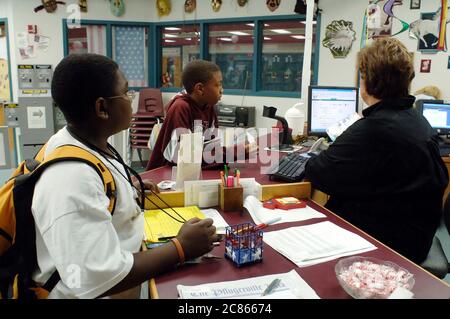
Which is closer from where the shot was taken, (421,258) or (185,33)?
(421,258)

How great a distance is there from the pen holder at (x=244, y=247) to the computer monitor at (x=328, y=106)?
1808 mm

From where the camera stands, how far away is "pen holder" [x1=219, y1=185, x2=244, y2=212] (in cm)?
157

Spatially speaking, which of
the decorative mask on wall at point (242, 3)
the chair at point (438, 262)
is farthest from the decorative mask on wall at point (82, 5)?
the chair at point (438, 262)

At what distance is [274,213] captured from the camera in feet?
5.11

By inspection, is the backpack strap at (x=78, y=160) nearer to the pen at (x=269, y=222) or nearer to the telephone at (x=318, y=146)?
the pen at (x=269, y=222)

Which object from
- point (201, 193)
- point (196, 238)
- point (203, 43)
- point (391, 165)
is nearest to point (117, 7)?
point (203, 43)

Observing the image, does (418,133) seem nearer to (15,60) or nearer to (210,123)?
(210,123)

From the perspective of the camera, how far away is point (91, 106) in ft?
3.43

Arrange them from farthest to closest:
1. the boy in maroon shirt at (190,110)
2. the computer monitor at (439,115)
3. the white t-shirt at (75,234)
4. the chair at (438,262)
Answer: the computer monitor at (439,115) < the boy in maroon shirt at (190,110) < the chair at (438,262) < the white t-shirt at (75,234)

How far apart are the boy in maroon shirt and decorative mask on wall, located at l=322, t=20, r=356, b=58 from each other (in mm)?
2382

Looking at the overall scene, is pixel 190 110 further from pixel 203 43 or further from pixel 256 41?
pixel 203 43

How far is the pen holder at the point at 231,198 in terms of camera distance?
1.57m
